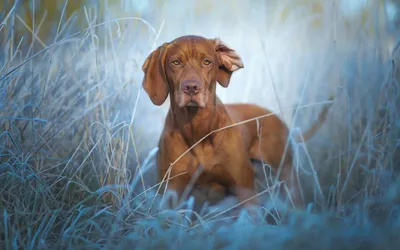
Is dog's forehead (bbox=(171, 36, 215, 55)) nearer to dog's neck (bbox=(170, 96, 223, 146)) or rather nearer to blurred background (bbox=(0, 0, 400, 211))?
blurred background (bbox=(0, 0, 400, 211))

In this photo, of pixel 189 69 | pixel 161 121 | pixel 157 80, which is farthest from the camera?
pixel 161 121

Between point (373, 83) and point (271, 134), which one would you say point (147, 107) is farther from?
point (373, 83)

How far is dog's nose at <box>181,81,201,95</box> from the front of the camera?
9.02ft

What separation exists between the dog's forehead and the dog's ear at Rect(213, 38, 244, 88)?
0.08 metres

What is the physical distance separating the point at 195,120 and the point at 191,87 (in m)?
0.33

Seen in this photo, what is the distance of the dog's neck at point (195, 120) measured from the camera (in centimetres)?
304

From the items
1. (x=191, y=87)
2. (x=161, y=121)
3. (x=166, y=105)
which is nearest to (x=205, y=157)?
(x=191, y=87)

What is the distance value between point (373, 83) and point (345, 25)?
1.46 ft

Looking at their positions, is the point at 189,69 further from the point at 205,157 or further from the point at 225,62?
the point at 205,157

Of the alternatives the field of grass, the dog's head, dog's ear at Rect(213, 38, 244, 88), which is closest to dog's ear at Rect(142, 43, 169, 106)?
the dog's head

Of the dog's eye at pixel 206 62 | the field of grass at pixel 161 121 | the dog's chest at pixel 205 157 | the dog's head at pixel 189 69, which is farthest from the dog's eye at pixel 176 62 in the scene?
the dog's chest at pixel 205 157

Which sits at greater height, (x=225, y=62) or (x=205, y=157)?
(x=225, y=62)

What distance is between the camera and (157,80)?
303 cm

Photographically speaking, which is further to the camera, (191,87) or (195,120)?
(195,120)
